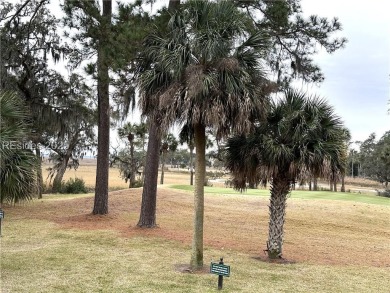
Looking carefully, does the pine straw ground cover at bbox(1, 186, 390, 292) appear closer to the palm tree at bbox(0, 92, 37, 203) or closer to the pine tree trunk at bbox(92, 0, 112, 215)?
the pine tree trunk at bbox(92, 0, 112, 215)

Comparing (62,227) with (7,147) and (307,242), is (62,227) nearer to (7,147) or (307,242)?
(7,147)

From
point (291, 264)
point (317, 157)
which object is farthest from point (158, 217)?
point (317, 157)

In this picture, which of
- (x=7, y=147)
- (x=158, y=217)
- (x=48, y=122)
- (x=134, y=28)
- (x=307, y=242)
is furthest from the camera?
(x=48, y=122)

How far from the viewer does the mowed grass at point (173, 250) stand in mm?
7836

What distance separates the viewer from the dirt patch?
1206cm

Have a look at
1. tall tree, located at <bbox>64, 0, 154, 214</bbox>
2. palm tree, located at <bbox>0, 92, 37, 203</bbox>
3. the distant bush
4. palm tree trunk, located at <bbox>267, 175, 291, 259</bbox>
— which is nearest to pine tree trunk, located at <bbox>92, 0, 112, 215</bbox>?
tall tree, located at <bbox>64, 0, 154, 214</bbox>

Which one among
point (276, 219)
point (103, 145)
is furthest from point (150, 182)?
point (276, 219)

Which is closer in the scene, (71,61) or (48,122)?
(71,61)

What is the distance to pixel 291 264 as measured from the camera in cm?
1003

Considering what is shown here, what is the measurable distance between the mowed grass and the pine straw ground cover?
21 millimetres

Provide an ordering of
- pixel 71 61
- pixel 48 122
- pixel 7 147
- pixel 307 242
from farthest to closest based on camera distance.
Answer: pixel 48 122, pixel 71 61, pixel 307 242, pixel 7 147

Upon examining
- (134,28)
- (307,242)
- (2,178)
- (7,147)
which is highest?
(134,28)

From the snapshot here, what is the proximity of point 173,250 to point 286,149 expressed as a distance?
13.1ft

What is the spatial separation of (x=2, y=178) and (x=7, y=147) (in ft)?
1.93
